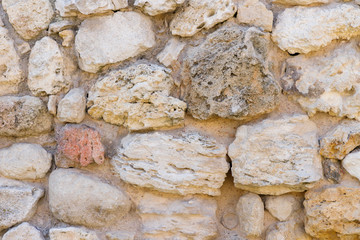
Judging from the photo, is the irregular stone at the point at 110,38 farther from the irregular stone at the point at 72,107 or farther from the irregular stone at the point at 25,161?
the irregular stone at the point at 25,161

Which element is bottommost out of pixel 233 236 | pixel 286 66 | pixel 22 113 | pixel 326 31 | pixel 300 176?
pixel 233 236

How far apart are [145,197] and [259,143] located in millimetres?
418

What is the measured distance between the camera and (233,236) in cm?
125

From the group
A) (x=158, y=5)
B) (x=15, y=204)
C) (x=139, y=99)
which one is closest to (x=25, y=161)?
(x=15, y=204)

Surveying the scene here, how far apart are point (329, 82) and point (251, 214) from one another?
1.59ft

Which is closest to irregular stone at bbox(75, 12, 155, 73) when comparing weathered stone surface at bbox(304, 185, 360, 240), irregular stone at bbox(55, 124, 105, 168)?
irregular stone at bbox(55, 124, 105, 168)

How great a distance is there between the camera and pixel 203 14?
122 cm

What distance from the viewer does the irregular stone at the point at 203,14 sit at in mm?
1215

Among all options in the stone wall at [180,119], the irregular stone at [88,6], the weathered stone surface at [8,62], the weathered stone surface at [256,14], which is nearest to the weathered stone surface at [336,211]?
the stone wall at [180,119]

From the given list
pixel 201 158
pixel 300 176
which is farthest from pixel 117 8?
pixel 300 176

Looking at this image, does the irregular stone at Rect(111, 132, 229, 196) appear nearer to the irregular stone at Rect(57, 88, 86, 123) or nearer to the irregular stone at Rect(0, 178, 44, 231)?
the irregular stone at Rect(57, 88, 86, 123)

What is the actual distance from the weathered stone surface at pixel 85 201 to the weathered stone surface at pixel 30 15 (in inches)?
20.1

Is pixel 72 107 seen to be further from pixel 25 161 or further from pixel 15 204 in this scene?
pixel 15 204

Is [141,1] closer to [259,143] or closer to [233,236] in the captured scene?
[259,143]
